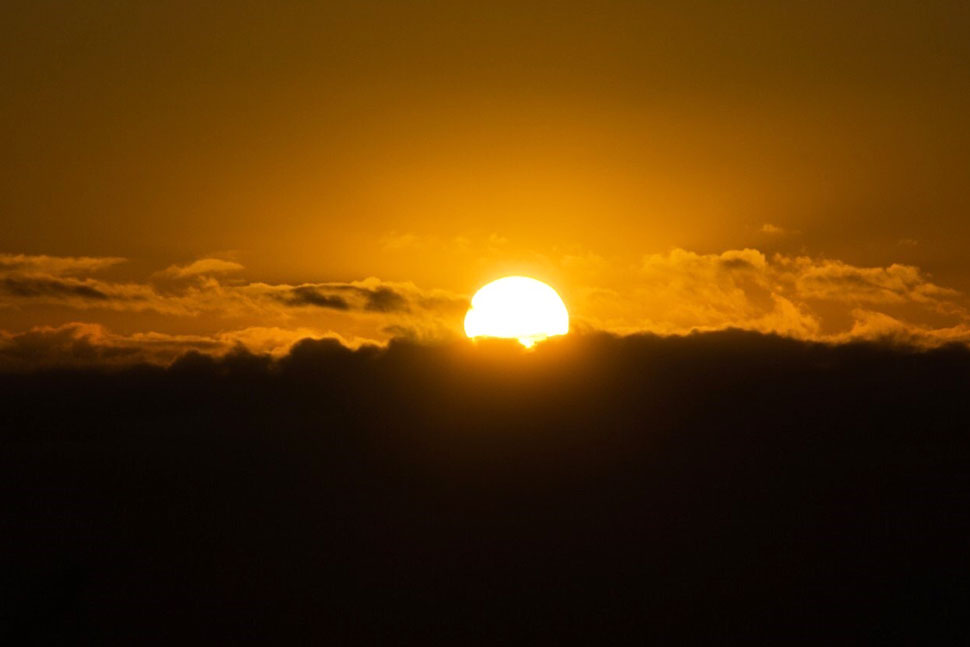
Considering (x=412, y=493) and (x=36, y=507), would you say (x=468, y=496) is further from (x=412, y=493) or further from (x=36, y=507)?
(x=36, y=507)

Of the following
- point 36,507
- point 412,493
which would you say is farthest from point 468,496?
point 36,507

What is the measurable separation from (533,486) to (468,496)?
424 inches

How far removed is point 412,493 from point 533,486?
1912cm

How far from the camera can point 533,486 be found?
198 m

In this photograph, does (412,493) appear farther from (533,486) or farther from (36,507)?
(36,507)

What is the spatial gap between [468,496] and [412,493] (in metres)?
9.09

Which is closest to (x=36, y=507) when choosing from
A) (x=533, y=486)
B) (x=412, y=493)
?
(x=412, y=493)

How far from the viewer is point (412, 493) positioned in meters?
197

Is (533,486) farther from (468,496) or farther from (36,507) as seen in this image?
(36,507)

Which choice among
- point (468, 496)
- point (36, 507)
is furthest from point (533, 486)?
point (36, 507)
